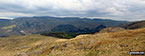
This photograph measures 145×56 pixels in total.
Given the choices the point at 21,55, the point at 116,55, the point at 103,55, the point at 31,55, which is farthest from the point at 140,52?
the point at 21,55

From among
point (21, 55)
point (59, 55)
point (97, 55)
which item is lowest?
point (21, 55)

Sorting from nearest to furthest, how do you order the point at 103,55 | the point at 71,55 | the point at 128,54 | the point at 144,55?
the point at 144,55, the point at 128,54, the point at 103,55, the point at 71,55

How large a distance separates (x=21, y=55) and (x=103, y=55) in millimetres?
72328

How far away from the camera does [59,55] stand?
6031 cm

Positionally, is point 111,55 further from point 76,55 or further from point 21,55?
point 21,55

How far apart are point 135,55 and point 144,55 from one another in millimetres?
2479

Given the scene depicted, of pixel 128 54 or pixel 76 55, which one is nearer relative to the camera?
pixel 128 54

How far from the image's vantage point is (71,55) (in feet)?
183

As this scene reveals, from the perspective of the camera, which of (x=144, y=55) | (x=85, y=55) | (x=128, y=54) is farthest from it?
(x=85, y=55)

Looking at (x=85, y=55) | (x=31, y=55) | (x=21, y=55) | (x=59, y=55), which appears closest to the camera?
(x=85, y=55)

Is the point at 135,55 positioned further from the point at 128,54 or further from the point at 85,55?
the point at 85,55

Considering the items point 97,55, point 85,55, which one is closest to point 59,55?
point 85,55

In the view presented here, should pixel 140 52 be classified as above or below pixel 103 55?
above

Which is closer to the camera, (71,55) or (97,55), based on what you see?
(97,55)
